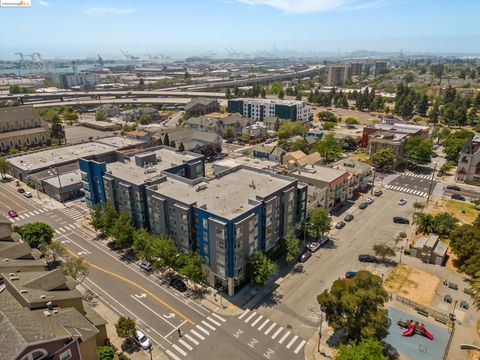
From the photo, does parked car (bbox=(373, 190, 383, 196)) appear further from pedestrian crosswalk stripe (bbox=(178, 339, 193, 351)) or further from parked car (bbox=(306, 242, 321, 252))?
pedestrian crosswalk stripe (bbox=(178, 339, 193, 351))

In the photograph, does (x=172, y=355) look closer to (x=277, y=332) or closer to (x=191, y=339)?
(x=191, y=339)

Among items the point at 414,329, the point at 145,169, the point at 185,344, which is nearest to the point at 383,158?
the point at 414,329

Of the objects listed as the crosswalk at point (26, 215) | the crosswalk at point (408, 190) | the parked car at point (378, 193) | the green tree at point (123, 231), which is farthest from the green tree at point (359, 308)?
the crosswalk at point (26, 215)

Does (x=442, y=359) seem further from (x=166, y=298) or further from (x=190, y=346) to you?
(x=166, y=298)

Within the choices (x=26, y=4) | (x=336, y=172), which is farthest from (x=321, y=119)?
(x=26, y=4)

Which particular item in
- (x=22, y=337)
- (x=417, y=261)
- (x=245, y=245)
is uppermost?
(x=22, y=337)

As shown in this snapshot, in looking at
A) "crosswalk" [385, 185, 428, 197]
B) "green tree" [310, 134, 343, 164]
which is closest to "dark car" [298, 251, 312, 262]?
"crosswalk" [385, 185, 428, 197]

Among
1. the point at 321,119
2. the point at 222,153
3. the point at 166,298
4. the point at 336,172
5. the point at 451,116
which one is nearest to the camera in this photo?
the point at 166,298
